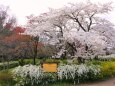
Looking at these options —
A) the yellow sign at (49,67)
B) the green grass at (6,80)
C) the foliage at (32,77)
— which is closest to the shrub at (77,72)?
the yellow sign at (49,67)

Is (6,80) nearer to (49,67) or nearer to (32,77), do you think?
(32,77)

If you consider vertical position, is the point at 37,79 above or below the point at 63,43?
below

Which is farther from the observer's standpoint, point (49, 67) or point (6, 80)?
point (49, 67)

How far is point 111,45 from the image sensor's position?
A: 22250mm

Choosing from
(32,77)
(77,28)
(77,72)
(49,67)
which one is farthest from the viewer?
(77,28)

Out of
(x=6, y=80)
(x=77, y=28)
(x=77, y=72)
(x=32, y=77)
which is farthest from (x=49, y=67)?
(x=77, y=28)

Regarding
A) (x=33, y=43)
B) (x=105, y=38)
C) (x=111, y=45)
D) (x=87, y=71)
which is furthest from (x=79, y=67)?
(x=33, y=43)

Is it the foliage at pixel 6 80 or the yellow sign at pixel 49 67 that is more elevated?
the yellow sign at pixel 49 67

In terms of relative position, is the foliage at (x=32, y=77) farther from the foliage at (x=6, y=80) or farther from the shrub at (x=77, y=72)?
the shrub at (x=77, y=72)

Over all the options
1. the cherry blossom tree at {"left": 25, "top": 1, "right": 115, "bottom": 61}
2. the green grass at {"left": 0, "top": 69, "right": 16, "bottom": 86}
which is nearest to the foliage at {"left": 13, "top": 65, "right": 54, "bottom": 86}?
the green grass at {"left": 0, "top": 69, "right": 16, "bottom": 86}

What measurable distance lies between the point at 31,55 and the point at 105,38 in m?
13.0

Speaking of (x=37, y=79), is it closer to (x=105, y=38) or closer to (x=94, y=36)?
(x=94, y=36)

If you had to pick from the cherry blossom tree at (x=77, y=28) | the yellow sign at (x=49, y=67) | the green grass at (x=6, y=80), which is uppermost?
the cherry blossom tree at (x=77, y=28)

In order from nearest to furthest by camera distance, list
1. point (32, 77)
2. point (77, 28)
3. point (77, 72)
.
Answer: point (32, 77) < point (77, 72) < point (77, 28)
